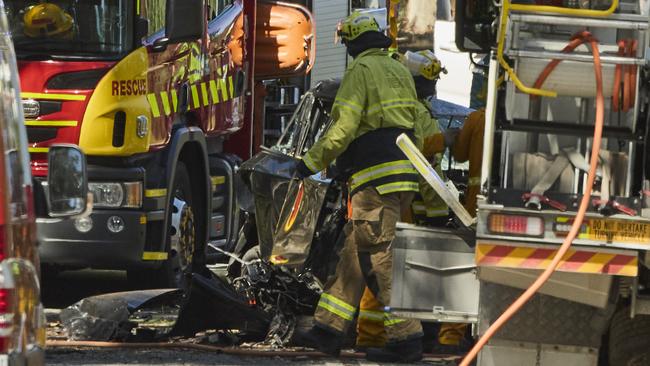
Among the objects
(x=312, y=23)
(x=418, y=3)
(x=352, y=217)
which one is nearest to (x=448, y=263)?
(x=352, y=217)

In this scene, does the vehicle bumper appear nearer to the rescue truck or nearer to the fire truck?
the fire truck

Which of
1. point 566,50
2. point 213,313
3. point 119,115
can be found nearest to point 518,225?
point 566,50

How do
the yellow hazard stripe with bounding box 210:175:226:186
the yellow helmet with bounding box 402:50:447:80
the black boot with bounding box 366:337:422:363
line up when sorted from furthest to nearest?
the yellow hazard stripe with bounding box 210:175:226:186
the yellow helmet with bounding box 402:50:447:80
the black boot with bounding box 366:337:422:363

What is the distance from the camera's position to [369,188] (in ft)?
29.5

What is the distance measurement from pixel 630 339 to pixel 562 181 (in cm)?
105

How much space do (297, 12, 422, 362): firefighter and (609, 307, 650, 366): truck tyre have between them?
1.91 m

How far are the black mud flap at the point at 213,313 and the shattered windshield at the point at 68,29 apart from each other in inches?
65.8

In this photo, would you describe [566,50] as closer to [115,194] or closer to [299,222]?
[299,222]

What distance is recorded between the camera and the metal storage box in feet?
23.2

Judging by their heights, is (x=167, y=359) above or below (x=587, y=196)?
below

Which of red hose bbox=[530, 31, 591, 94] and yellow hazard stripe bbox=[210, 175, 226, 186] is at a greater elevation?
red hose bbox=[530, 31, 591, 94]

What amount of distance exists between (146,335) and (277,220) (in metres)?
1.47

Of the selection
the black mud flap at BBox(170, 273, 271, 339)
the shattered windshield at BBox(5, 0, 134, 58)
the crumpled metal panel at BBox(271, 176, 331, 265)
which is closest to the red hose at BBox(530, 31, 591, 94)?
the black mud flap at BBox(170, 273, 271, 339)

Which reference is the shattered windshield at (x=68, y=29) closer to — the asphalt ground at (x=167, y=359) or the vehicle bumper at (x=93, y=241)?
the vehicle bumper at (x=93, y=241)
